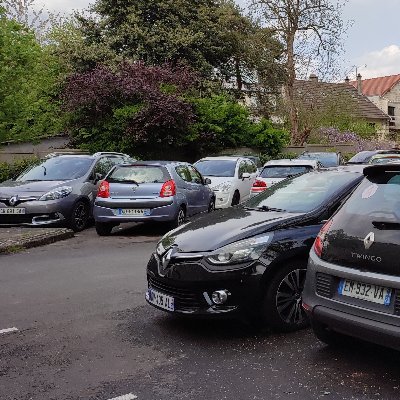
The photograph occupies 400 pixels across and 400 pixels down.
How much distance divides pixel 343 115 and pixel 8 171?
27.0 meters

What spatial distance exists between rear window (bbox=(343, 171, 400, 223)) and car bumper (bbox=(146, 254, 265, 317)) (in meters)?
1.04

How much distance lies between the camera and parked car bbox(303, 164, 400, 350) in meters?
3.85

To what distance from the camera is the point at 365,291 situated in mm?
3988

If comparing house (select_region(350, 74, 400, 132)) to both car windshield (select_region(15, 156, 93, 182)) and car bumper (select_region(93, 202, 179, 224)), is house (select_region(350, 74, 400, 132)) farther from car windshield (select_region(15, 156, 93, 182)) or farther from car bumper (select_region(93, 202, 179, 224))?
car bumper (select_region(93, 202, 179, 224))

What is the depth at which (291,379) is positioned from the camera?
414cm

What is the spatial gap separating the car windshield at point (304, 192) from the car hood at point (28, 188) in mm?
6545

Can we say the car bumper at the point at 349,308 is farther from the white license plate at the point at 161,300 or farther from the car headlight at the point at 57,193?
the car headlight at the point at 57,193

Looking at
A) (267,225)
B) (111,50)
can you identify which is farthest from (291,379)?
(111,50)

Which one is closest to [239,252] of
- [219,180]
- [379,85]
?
[219,180]

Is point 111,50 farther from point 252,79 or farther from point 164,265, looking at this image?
point 164,265

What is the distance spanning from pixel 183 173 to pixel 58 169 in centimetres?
298

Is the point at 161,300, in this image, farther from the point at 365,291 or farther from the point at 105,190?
the point at 105,190

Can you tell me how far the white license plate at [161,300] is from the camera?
5152 mm

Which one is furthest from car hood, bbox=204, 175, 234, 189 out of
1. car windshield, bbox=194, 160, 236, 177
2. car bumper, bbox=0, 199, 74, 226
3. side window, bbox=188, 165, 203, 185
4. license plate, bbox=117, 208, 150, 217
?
car bumper, bbox=0, 199, 74, 226
